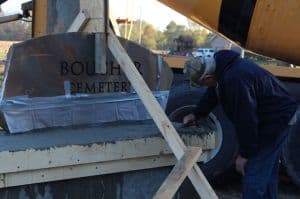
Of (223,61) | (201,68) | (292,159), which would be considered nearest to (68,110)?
(201,68)

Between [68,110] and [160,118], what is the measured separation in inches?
26.2

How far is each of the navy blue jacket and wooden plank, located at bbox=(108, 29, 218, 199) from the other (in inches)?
23.5

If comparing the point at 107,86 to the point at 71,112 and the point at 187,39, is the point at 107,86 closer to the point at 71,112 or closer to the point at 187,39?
the point at 71,112

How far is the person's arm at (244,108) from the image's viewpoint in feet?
12.3

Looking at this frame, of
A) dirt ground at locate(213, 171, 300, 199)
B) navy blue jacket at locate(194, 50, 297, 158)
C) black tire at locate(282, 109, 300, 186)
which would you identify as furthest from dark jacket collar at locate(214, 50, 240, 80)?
dirt ground at locate(213, 171, 300, 199)

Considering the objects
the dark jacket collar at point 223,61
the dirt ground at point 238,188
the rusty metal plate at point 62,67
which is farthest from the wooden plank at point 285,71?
the rusty metal plate at point 62,67

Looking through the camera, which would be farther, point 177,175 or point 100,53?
point 100,53

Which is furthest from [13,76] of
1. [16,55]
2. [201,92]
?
[201,92]

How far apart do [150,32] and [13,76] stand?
186 feet

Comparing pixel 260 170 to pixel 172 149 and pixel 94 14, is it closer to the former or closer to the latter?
pixel 172 149

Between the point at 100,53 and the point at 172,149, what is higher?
the point at 100,53

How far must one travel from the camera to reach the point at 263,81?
3893 millimetres

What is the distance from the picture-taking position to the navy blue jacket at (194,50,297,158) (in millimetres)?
3746

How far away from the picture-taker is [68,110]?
3.71 m
